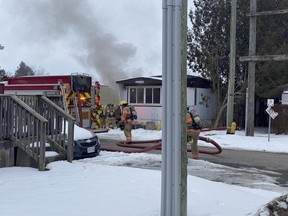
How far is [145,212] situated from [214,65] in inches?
775

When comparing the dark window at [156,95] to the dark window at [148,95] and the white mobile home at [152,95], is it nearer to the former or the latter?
the white mobile home at [152,95]

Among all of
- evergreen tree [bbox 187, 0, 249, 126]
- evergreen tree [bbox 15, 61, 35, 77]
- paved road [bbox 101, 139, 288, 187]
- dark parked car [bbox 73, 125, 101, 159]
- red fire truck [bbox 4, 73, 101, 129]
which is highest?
evergreen tree [bbox 15, 61, 35, 77]

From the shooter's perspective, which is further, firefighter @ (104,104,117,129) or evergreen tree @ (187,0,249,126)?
evergreen tree @ (187,0,249,126)

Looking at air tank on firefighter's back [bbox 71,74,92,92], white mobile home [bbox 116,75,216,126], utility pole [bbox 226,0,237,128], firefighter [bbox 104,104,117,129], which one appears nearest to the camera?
air tank on firefighter's back [bbox 71,74,92,92]

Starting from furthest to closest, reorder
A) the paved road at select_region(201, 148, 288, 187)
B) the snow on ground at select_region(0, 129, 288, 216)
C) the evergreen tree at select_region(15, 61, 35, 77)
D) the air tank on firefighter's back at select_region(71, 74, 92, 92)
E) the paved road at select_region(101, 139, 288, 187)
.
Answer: the evergreen tree at select_region(15, 61, 35, 77) → the air tank on firefighter's back at select_region(71, 74, 92, 92) → the paved road at select_region(201, 148, 288, 187) → the paved road at select_region(101, 139, 288, 187) → the snow on ground at select_region(0, 129, 288, 216)

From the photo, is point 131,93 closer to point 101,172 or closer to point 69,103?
point 69,103

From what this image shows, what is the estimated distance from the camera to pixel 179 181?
4660 mm

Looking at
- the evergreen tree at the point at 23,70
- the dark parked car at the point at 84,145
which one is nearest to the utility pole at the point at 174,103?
the dark parked car at the point at 84,145

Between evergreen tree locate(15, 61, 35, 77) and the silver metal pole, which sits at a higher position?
evergreen tree locate(15, 61, 35, 77)

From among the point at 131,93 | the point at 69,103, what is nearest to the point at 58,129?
the point at 69,103

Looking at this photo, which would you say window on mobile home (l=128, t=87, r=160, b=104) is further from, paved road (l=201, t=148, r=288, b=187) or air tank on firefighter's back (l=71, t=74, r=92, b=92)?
paved road (l=201, t=148, r=288, b=187)

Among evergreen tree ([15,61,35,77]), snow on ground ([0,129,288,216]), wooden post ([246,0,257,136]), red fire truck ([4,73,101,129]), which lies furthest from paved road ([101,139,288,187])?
evergreen tree ([15,61,35,77])

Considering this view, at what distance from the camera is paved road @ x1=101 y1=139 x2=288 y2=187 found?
954 cm

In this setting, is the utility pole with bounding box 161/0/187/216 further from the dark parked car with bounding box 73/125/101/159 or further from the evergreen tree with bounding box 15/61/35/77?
the evergreen tree with bounding box 15/61/35/77
